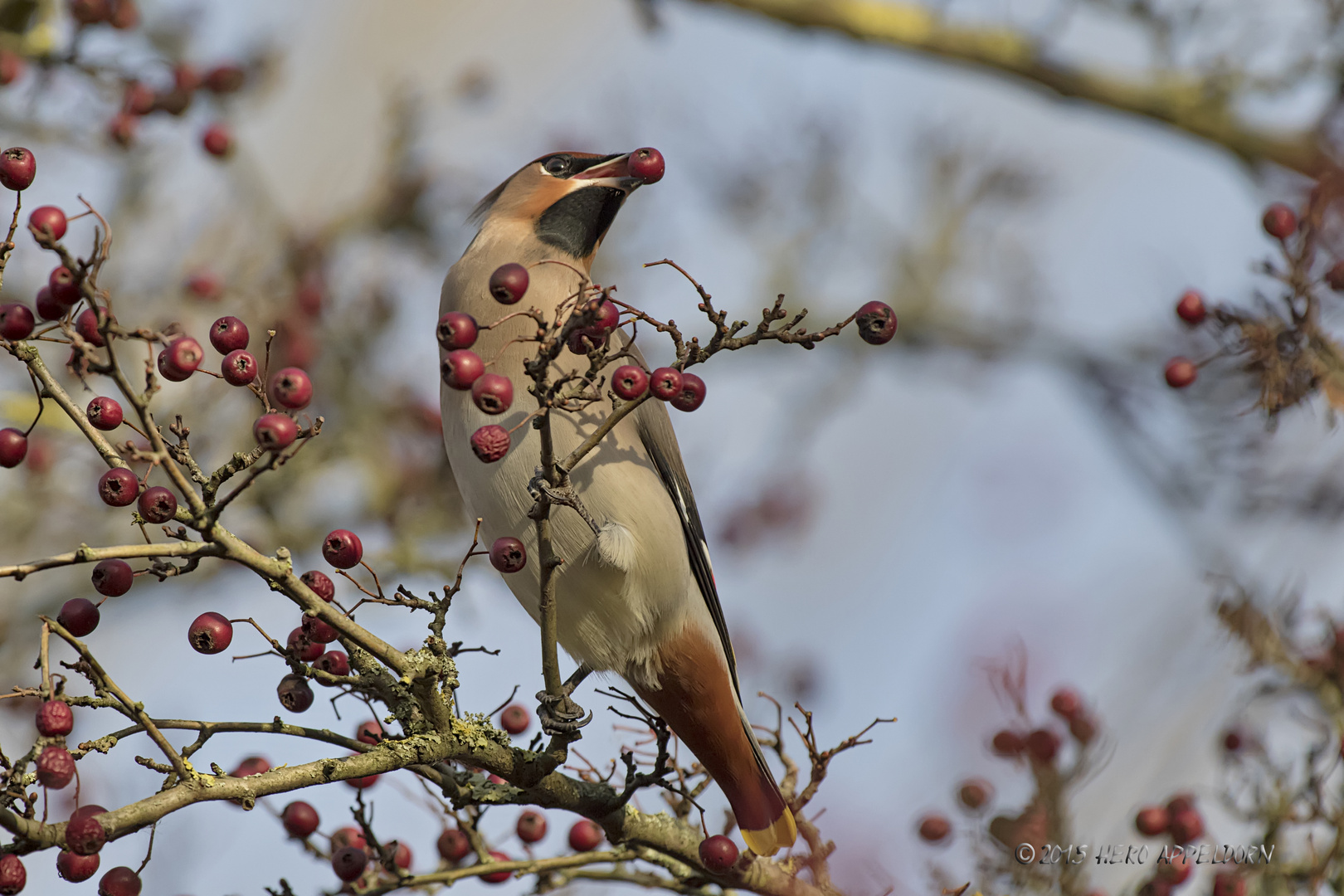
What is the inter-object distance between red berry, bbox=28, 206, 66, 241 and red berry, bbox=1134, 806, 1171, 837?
2.92 m

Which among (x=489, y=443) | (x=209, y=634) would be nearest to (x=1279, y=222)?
(x=489, y=443)

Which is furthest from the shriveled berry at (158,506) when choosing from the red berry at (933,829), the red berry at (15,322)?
the red berry at (933,829)

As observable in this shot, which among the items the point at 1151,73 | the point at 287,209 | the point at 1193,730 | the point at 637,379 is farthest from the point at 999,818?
the point at 287,209

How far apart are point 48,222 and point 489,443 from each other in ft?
2.74

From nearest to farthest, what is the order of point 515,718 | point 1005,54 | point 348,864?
point 348,864 < point 515,718 < point 1005,54

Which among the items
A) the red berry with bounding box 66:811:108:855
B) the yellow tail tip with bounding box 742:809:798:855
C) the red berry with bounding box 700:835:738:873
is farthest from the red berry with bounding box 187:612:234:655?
the yellow tail tip with bounding box 742:809:798:855

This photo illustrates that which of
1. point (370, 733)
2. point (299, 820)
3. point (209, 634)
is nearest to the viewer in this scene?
point (209, 634)

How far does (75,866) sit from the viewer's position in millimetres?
2129

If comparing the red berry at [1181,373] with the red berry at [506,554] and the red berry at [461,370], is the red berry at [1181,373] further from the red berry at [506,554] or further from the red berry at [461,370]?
the red berry at [461,370]

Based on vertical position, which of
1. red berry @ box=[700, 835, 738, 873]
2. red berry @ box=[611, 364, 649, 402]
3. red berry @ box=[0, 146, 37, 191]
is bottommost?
red berry @ box=[700, 835, 738, 873]

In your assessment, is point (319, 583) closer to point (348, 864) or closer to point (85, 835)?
point (85, 835)

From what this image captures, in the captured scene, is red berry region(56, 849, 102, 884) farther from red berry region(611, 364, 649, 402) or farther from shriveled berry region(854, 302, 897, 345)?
shriveled berry region(854, 302, 897, 345)

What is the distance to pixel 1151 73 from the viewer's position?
16.8ft

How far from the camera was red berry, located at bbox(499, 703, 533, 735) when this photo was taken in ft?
10.6
